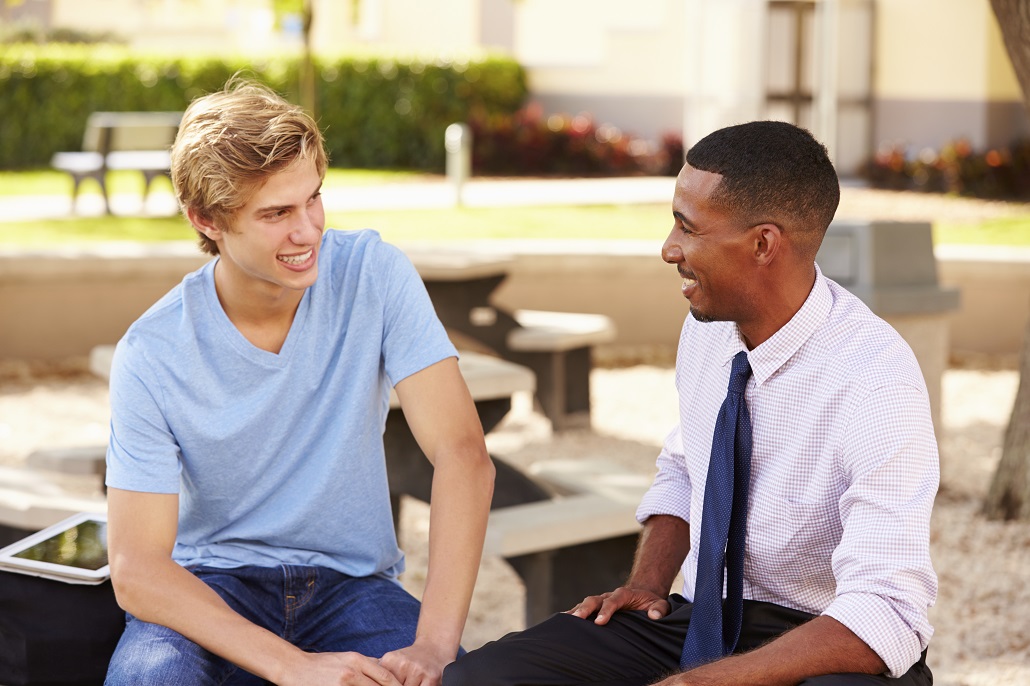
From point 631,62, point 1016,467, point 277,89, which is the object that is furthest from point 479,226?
point 631,62

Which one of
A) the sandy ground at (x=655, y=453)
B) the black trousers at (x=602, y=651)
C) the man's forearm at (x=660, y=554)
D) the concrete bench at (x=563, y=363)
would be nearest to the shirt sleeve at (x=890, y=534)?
the black trousers at (x=602, y=651)

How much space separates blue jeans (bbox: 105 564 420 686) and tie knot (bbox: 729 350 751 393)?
31.8 inches

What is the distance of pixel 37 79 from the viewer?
18.3 meters

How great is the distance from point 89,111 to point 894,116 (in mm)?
11040

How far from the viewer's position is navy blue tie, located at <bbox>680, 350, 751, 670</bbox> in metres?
2.26

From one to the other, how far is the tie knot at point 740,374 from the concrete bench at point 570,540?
1.22m

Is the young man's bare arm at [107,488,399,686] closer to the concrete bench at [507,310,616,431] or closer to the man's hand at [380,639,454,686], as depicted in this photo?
the man's hand at [380,639,454,686]

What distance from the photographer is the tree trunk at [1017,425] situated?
436 centimetres

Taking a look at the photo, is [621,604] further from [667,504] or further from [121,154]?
[121,154]

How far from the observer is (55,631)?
2.55m

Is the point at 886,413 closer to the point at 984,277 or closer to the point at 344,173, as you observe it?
the point at 984,277

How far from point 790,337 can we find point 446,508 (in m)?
0.77

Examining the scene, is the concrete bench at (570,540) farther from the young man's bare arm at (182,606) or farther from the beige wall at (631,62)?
the beige wall at (631,62)

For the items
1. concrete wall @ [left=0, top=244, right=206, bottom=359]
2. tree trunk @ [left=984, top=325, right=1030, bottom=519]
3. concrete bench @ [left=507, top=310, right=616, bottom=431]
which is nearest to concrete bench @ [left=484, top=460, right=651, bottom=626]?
tree trunk @ [left=984, top=325, right=1030, bottom=519]
